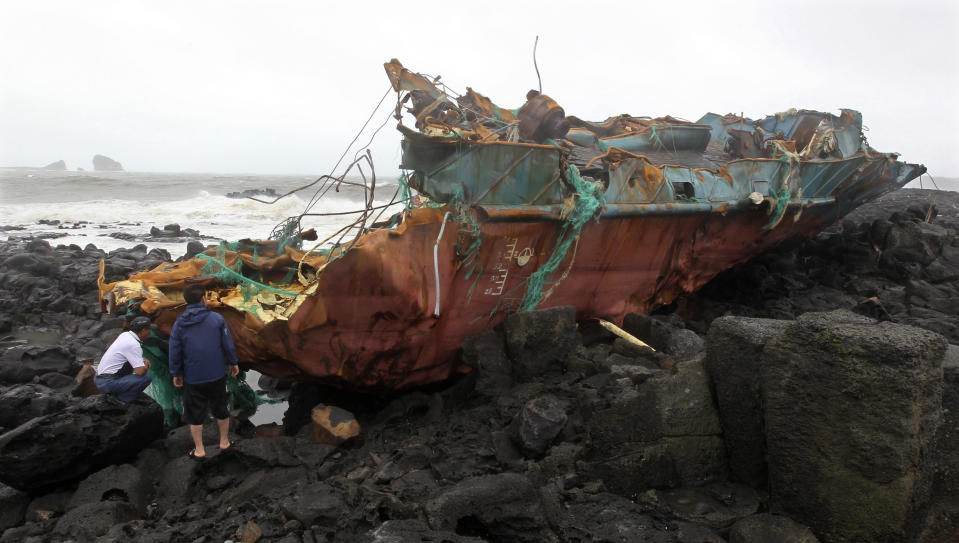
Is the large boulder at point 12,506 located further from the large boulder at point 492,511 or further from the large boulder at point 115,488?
the large boulder at point 492,511

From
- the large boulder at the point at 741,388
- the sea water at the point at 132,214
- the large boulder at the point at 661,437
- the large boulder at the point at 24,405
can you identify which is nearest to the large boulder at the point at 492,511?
the large boulder at the point at 661,437

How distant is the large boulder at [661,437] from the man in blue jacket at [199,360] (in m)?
2.78

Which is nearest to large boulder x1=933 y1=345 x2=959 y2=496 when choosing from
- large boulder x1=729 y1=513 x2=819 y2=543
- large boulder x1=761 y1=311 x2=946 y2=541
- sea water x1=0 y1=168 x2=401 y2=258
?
large boulder x1=761 y1=311 x2=946 y2=541

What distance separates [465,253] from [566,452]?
203 centimetres

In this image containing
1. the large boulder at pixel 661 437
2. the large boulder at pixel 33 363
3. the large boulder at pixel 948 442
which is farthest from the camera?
the large boulder at pixel 33 363

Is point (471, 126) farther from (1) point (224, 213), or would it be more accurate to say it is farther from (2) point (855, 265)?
(1) point (224, 213)

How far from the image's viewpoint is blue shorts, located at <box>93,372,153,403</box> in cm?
445

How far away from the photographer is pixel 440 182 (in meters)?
5.15

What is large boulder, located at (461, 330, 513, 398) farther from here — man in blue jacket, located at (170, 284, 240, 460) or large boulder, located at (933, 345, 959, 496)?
large boulder, located at (933, 345, 959, 496)

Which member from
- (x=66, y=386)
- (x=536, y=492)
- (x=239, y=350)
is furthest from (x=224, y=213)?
(x=536, y=492)

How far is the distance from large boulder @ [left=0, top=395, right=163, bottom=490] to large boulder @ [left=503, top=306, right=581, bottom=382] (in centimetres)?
292

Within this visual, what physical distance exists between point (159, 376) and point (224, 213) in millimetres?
23669

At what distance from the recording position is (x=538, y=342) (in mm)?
4793

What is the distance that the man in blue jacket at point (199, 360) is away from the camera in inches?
163
